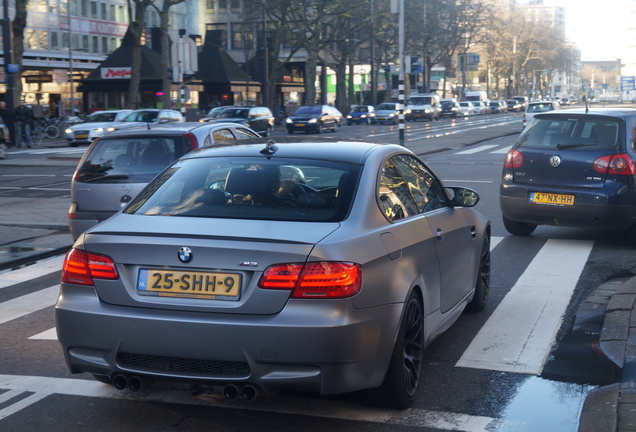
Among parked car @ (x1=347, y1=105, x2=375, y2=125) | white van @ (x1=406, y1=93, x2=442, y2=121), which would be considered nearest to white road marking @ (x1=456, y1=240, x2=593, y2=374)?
parked car @ (x1=347, y1=105, x2=375, y2=125)

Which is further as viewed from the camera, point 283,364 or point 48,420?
point 48,420

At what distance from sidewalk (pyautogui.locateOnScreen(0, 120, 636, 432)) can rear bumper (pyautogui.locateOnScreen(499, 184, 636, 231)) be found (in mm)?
1849

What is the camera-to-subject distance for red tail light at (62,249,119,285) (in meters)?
4.65

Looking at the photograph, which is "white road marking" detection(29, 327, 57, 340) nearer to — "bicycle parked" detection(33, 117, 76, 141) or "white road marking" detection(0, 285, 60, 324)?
"white road marking" detection(0, 285, 60, 324)

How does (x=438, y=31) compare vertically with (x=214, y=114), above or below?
above

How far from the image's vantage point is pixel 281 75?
257ft

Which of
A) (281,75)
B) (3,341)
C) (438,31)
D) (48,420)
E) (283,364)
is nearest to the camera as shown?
(283,364)

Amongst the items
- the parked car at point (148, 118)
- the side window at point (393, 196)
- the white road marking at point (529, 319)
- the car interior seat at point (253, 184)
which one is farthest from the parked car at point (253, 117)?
the car interior seat at point (253, 184)

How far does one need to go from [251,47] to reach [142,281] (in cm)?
8266

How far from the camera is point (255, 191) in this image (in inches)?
200

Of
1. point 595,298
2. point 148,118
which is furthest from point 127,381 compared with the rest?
point 148,118

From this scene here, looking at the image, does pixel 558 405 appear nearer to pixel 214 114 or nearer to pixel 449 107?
pixel 214 114

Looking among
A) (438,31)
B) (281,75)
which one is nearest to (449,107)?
(438,31)

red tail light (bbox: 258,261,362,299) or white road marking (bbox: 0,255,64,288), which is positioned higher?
red tail light (bbox: 258,261,362,299)
